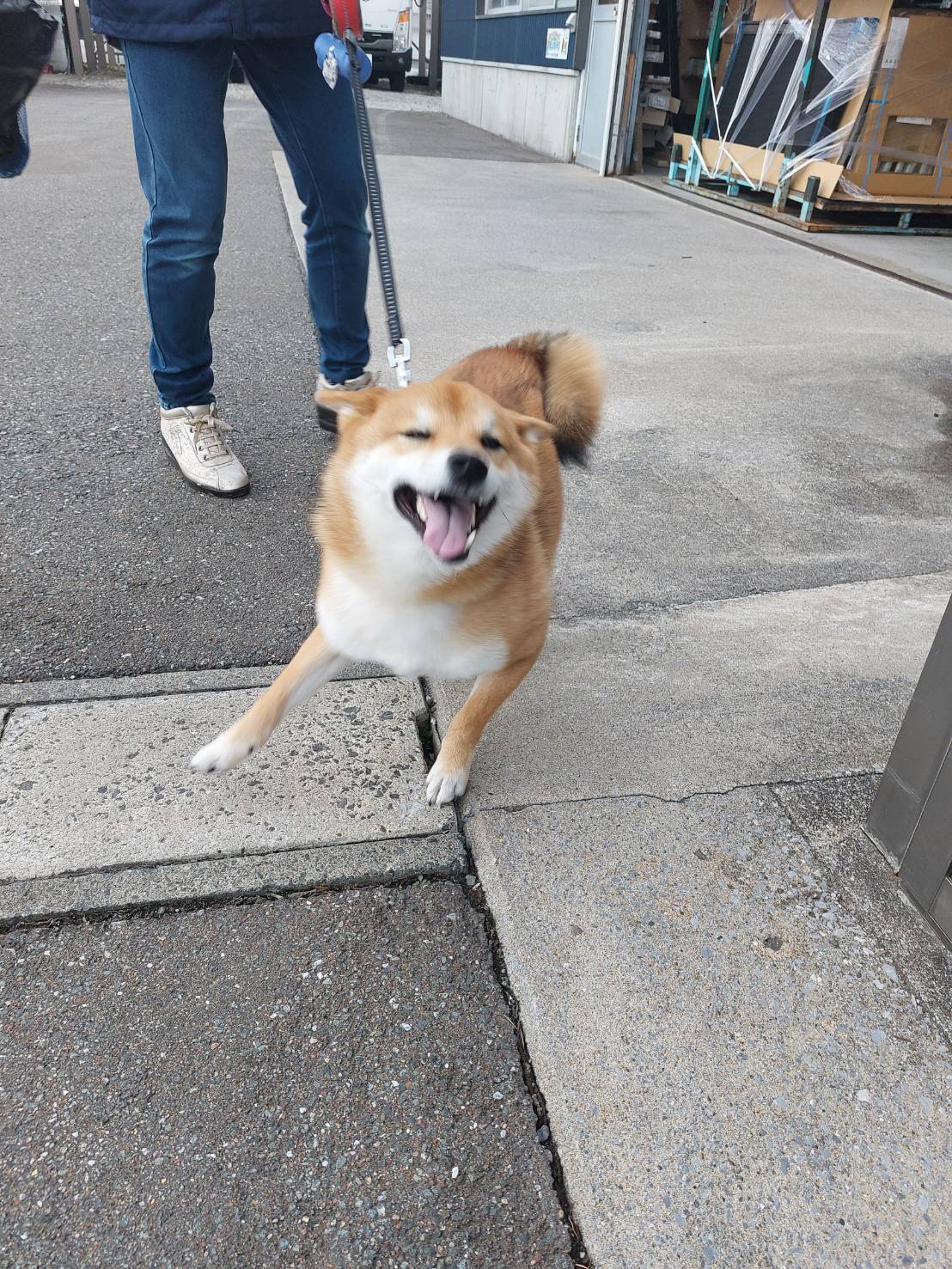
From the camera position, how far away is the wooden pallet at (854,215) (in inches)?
311

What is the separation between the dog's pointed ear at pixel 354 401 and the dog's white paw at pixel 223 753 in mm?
775

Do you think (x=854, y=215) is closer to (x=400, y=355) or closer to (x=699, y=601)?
(x=699, y=601)

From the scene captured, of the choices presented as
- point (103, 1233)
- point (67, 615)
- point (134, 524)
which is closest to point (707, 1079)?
point (103, 1233)

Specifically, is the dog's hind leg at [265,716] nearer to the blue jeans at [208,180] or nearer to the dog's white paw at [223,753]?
the dog's white paw at [223,753]

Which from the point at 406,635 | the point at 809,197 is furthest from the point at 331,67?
the point at 809,197

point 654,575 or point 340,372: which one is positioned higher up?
point 340,372

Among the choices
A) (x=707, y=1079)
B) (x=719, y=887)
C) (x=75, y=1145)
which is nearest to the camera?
(x=75, y=1145)

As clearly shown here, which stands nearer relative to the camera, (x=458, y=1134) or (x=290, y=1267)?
(x=290, y=1267)

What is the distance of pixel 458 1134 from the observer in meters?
1.40

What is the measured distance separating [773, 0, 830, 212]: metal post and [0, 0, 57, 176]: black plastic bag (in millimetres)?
7529

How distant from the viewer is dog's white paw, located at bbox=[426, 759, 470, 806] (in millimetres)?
1971

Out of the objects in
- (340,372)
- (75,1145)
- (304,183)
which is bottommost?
(75,1145)

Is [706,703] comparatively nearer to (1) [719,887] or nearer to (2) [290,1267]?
(1) [719,887]

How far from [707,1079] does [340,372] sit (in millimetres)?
2849
